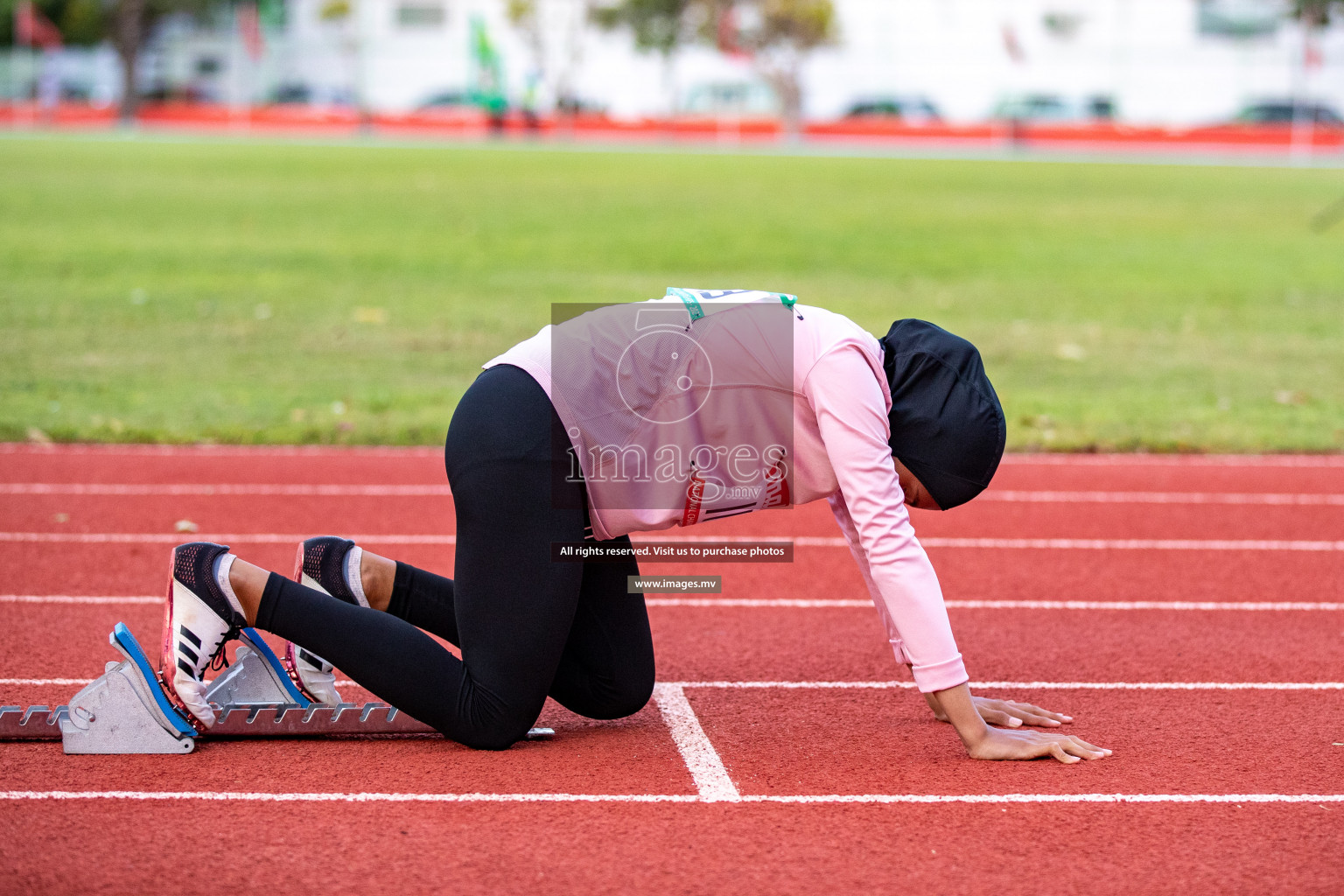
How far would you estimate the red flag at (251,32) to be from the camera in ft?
171

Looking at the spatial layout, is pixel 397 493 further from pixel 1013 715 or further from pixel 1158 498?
pixel 1013 715

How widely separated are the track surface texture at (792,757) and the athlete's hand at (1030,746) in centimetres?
7

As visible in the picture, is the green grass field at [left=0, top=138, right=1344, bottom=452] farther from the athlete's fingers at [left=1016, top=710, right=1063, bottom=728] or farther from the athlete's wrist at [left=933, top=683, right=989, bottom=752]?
the athlete's wrist at [left=933, top=683, right=989, bottom=752]

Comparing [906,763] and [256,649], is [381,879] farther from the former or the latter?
[906,763]

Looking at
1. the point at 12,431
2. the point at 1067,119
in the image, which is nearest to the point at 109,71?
the point at 1067,119

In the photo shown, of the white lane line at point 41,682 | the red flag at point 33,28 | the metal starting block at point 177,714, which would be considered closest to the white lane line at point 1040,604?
the metal starting block at point 177,714

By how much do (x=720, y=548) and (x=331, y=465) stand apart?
2.99 m

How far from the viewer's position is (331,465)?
8.23 meters

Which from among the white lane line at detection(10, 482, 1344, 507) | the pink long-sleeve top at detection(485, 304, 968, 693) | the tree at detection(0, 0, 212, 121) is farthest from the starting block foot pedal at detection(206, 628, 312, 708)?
the tree at detection(0, 0, 212, 121)

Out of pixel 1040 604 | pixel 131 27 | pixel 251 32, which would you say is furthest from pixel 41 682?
pixel 131 27

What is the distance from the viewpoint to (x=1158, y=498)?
7.71 m

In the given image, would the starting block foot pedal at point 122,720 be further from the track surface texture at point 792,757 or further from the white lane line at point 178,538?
the white lane line at point 178,538

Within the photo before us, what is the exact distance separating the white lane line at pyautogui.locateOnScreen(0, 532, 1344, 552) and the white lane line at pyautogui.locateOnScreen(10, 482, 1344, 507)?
83 cm

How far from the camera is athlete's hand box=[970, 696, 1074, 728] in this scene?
3.99 metres
